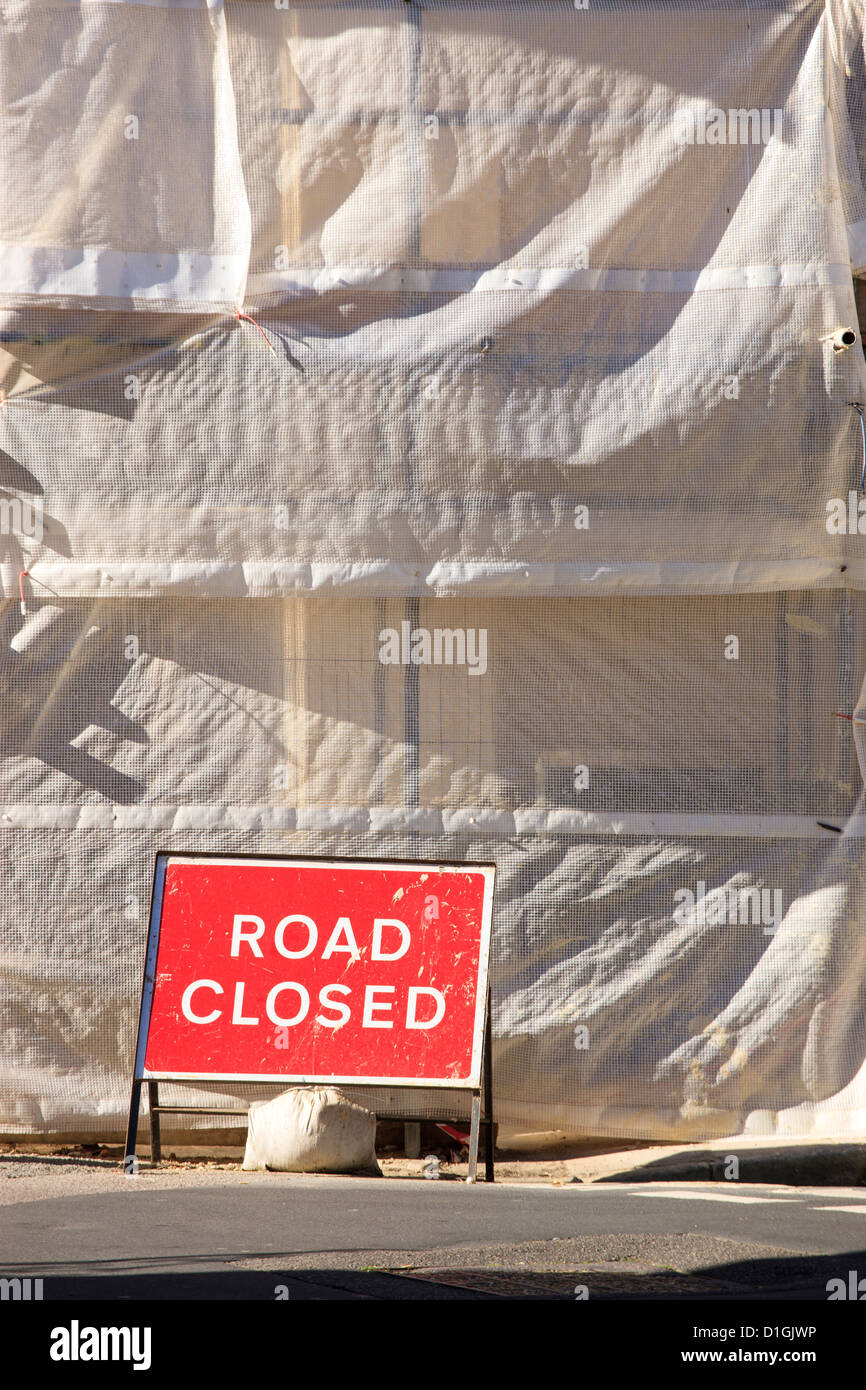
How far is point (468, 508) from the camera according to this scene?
20.6ft

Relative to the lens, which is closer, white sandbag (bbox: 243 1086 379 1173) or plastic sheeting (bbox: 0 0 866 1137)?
white sandbag (bbox: 243 1086 379 1173)

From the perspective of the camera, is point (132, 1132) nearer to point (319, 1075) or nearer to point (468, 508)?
point (319, 1075)

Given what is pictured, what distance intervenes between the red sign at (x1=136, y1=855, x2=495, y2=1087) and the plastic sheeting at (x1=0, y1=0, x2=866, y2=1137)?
57 cm

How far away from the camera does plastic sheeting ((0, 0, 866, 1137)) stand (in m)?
6.29

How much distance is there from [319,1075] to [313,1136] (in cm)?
24

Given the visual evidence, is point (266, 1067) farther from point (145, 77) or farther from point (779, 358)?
point (145, 77)
